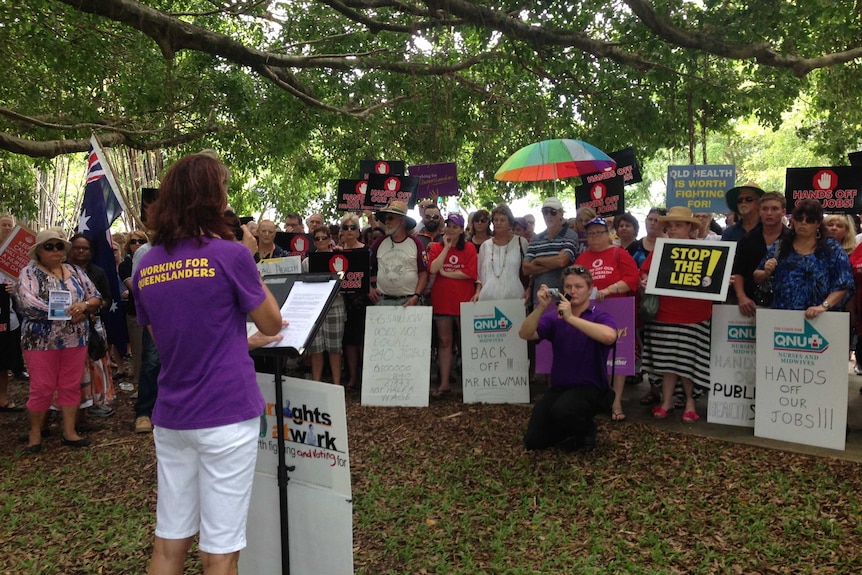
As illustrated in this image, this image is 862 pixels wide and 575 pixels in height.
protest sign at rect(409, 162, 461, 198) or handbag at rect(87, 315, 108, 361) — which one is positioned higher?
protest sign at rect(409, 162, 461, 198)

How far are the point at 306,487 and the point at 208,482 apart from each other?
65 centimetres

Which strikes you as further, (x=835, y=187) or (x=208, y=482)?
(x=835, y=187)

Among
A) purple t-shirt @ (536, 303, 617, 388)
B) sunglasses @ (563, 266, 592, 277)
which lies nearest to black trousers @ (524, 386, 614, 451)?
purple t-shirt @ (536, 303, 617, 388)

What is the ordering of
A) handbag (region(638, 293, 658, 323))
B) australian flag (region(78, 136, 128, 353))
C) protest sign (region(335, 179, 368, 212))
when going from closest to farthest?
australian flag (region(78, 136, 128, 353)), handbag (region(638, 293, 658, 323)), protest sign (region(335, 179, 368, 212))

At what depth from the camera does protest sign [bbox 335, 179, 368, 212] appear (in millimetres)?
10922

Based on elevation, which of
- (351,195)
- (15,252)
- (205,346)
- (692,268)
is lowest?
(205,346)

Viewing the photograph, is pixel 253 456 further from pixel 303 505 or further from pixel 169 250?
pixel 169 250

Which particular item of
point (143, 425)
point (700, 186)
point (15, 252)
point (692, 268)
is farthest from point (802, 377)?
point (15, 252)

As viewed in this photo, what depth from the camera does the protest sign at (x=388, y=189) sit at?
9992mm

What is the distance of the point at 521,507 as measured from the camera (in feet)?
15.6

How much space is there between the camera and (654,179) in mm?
43750

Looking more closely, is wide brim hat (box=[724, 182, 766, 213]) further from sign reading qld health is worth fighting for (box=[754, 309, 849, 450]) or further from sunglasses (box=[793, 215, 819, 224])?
sign reading qld health is worth fighting for (box=[754, 309, 849, 450])

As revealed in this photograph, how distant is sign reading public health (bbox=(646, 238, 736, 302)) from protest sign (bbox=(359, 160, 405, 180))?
571 centimetres

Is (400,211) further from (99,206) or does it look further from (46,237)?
(46,237)
